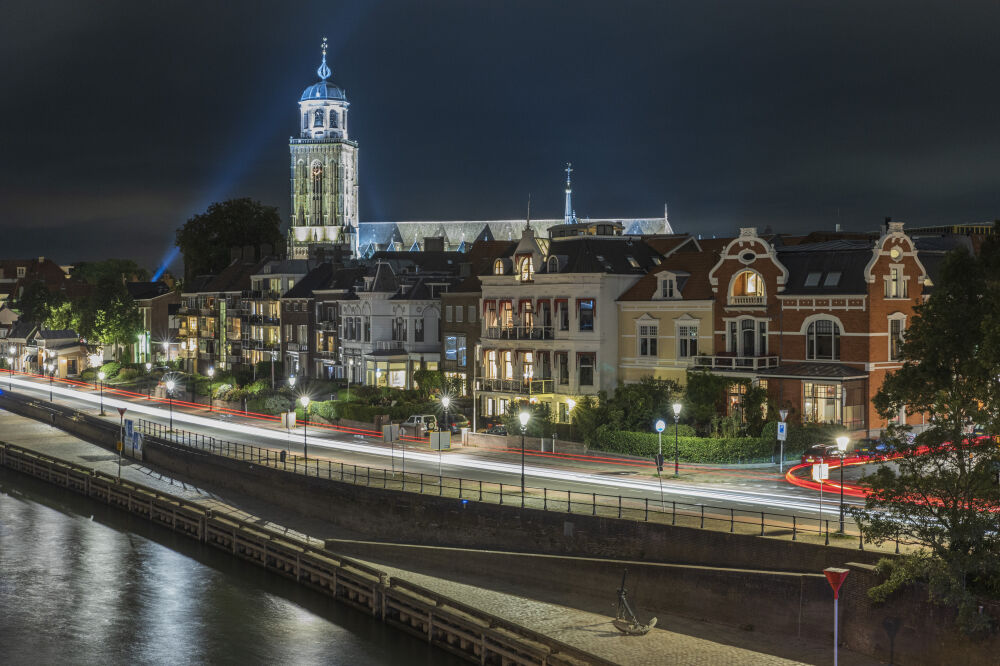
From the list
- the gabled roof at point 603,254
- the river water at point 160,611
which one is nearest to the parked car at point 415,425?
the gabled roof at point 603,254

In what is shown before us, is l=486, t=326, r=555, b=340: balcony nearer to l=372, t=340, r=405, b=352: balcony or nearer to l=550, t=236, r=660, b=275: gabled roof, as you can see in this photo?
l=550, t=236, r=660, b=275: gabled roof

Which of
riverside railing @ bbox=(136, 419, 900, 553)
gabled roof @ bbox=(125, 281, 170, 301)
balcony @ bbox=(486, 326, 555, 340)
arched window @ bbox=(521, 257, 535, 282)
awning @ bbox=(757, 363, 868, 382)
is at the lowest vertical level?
riverside railing @ bbox=(136, 419, 900, 553)

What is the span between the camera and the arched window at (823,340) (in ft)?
182

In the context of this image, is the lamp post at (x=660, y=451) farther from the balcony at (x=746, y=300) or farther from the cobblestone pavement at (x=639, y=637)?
the balcony at (x=746, y=300)

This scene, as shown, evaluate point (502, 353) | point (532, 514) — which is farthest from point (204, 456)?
point (532, 514)

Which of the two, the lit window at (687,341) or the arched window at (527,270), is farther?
the arched window at (527,270)

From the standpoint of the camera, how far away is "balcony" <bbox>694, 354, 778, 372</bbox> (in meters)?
57.0

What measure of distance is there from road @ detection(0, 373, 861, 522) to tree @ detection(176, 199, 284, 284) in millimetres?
56688

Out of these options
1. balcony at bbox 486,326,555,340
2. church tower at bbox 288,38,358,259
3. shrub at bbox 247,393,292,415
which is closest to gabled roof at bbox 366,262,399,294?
shrub at bbox 247,393,292,415

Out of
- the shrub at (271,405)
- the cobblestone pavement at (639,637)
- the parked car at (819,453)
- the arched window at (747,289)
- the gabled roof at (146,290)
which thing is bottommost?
the cobblestone pavement at (639,637)

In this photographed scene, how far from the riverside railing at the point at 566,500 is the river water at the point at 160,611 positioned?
626 cm

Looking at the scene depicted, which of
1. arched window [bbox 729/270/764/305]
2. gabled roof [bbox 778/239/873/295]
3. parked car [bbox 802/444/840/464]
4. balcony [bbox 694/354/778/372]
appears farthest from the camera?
arched window [bbox 729/270/764/305]

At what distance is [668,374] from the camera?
61.8 metres

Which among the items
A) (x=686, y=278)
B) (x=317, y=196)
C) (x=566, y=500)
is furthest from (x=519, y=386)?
(x=317, y=196)
